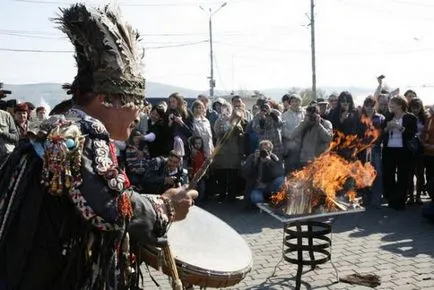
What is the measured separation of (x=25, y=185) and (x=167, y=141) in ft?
20.6

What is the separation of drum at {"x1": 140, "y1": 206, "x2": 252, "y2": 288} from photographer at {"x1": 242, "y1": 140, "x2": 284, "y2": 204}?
4.90 meters

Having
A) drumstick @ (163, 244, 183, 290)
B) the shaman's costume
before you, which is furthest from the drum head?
the shaman's costume

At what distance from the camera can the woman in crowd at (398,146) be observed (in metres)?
8.33

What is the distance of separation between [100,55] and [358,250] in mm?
4922

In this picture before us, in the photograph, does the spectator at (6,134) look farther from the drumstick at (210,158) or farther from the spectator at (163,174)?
the drumstick at (210,158)

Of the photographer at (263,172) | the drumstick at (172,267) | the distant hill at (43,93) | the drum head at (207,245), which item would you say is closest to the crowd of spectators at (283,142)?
the photographer at (263,172)

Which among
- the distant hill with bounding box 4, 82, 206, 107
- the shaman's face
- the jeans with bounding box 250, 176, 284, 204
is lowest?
the jeans with bounding box 250, 176, 284, 204

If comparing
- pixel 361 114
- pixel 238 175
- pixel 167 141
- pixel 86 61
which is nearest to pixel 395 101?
pixel 361 114

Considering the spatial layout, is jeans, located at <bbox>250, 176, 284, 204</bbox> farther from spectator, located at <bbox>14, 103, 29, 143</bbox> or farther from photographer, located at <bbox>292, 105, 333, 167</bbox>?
spectator, located at <bbox>14, 103, 29, 143</bbox>

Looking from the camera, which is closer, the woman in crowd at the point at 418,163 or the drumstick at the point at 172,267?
the drumstick at the point at 172,267

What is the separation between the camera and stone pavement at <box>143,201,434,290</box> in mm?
5199

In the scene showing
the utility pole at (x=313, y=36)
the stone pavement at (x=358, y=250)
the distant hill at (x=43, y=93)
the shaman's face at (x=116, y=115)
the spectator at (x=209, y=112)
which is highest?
the utility pole at (x=313, y=36)

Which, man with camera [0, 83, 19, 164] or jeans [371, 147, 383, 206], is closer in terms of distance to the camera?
man with camera [0, 83, 19, 164]

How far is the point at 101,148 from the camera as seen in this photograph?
2.12 meters
